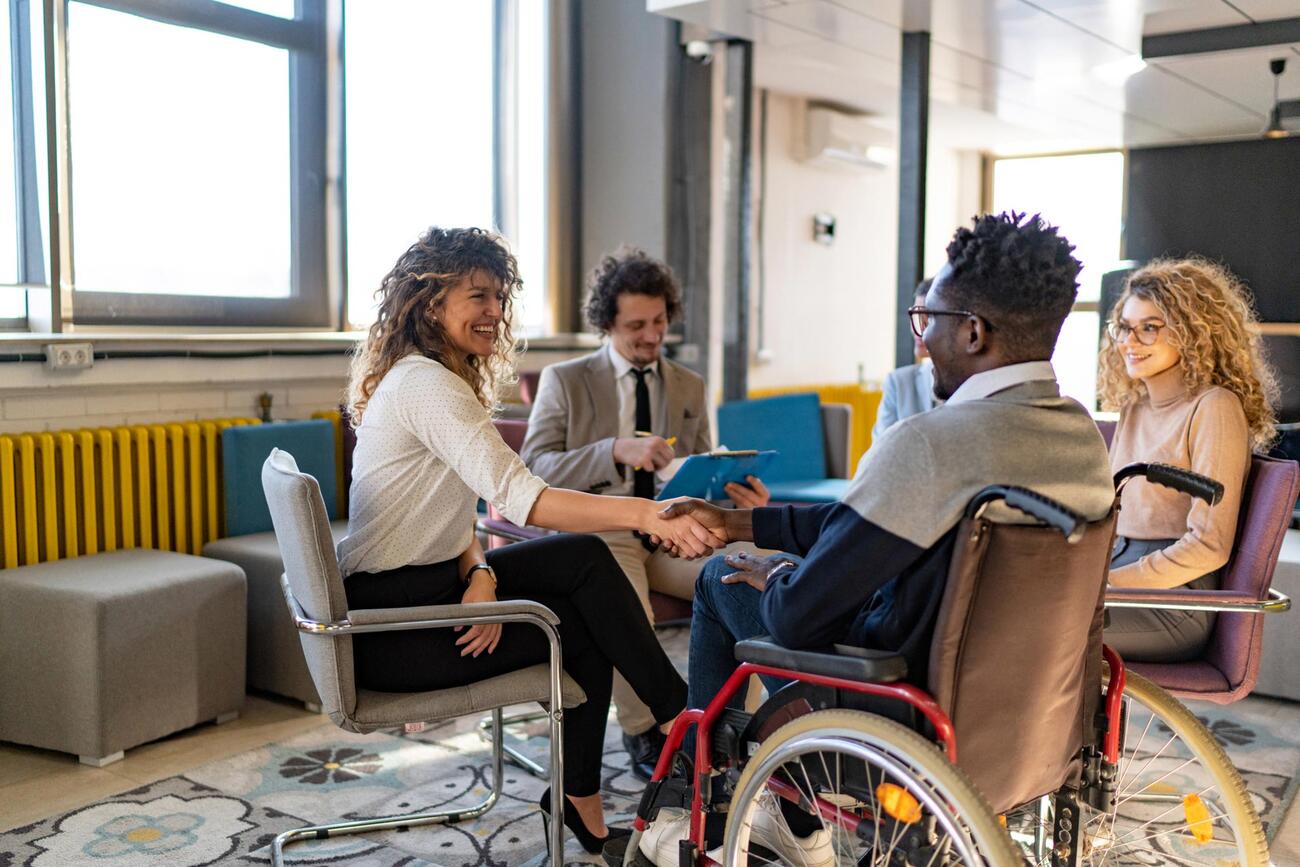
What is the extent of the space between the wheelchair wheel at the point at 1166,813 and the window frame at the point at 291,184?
2.93m

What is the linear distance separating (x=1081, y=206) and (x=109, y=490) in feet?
25.1

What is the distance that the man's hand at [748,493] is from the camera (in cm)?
267

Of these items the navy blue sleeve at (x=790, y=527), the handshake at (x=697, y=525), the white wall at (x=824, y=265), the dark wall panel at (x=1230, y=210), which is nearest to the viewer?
the navy blue sleeve at (x=790, y=527)

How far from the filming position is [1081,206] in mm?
9039

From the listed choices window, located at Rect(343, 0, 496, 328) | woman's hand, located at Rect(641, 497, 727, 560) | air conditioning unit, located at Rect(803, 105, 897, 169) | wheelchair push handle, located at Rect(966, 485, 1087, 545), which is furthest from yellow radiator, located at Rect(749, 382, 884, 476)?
wheelchair push handle, located at Rect(966, 485, 1087, 545)

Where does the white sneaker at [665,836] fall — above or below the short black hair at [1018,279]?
below

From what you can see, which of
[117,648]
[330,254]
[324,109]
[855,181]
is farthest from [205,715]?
[855,181]

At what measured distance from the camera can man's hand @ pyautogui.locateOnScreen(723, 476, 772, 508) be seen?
8.77ft

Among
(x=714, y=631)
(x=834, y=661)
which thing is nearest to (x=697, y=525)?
(x=714, y=631)

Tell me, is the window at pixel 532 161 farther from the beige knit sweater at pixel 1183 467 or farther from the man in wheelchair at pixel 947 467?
the man in wheelchair at pixel 947 467

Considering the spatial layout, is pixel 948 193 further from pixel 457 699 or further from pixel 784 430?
pixel 457 699

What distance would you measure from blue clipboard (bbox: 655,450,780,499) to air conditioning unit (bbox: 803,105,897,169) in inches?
184

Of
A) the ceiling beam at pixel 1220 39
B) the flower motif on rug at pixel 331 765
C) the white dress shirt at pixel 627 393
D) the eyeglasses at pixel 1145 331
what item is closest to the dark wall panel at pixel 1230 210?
the ceiling beam at pixel 1220 39

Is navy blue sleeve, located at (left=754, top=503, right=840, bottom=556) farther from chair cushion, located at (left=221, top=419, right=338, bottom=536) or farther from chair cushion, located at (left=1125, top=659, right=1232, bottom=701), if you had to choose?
chair cushion, located at (left=221, top=419, right=338, bottom=536)
